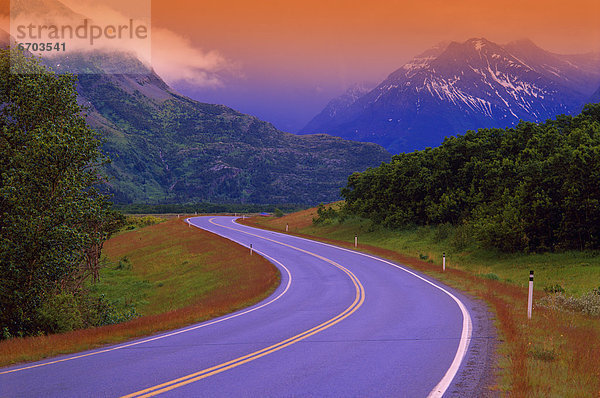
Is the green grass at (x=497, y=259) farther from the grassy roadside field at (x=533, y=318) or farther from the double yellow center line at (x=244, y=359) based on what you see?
the double yellow center line at (x=244, y=359)

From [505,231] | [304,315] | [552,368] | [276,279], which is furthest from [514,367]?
[505,231]

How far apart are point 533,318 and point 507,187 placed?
27.1 meters

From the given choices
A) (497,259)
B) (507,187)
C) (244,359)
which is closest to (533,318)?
(244,359)

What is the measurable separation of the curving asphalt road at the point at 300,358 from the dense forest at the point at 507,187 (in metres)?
→ 17.6

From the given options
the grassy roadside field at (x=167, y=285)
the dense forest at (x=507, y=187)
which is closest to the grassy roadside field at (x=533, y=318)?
the dense forest at (x=507, y=187)

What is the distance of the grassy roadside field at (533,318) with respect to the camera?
26.7 feet

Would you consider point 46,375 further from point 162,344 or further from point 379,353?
point 379,353

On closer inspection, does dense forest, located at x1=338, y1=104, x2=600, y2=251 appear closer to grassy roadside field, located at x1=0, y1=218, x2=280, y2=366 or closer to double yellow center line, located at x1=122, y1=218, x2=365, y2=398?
grassy roadside field, located at x1=0, y1=218, x2=280, y2=366

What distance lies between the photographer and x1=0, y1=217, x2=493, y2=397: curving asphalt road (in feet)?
25.8

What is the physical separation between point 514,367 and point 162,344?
27.5ft

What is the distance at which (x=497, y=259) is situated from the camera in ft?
113

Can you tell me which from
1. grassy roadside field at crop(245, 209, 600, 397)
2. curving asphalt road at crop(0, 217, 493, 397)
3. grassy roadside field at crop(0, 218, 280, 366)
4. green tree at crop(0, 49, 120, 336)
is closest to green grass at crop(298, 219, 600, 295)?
grassy roadside field at crop(245, 209, 600, 397)

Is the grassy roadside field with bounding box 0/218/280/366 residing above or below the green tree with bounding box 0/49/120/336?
below

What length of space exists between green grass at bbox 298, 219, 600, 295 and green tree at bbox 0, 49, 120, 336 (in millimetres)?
22645
